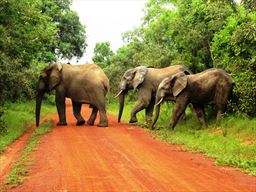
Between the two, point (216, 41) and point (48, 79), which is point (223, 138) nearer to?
point (216, 41)

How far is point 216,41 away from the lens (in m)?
18.1

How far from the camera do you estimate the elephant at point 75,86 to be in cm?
1972

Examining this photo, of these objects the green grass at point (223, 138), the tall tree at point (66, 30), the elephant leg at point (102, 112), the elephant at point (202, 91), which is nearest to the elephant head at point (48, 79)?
the elephant leg at point (102, 112)

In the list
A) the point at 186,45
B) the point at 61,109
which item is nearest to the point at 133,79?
the point at 186,45

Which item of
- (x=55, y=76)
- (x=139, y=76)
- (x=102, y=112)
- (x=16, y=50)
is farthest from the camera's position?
(x=139, y=76)

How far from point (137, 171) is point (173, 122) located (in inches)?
329

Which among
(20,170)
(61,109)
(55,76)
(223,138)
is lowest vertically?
(20,170)

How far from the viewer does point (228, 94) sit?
16359 millimetres

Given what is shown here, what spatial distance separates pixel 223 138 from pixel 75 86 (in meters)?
8.38

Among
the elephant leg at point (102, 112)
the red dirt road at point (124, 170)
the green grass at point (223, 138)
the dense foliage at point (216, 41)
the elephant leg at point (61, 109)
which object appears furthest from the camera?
the elephant leg at point (61, 109)

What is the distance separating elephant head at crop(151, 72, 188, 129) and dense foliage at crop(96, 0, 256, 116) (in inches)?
72.7

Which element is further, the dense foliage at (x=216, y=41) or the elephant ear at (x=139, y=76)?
the elephant ear at (x=139, y=76)

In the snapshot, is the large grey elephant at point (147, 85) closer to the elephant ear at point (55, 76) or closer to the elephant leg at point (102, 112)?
the elephant leg at point (102, 112)

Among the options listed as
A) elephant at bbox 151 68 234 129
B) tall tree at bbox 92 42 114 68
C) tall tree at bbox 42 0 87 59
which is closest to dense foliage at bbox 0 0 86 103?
elephant at bbox 151 68 234 129
